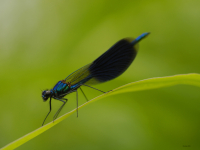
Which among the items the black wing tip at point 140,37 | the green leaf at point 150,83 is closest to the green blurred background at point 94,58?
the black wing tip at point 140,37

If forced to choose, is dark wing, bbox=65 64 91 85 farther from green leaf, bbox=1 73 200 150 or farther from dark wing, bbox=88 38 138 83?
green leaf, bbox=1 73 200 150

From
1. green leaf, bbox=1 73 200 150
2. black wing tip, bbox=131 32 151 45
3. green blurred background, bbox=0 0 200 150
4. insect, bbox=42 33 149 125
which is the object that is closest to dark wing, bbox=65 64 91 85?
insect, bbox=42 33 149 125

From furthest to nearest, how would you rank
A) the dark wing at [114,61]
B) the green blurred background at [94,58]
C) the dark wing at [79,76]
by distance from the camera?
the dark wing at [79,76] → the green blurred background at [94,58] → the dark wing at [114,61]

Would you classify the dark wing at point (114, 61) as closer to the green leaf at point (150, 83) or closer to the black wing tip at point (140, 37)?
the black wing tip at point (140, 37)

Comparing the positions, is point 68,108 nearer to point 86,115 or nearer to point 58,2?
point 86,115

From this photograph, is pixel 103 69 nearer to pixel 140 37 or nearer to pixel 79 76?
pixel 79 76

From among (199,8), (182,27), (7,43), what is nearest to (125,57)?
(182,27)

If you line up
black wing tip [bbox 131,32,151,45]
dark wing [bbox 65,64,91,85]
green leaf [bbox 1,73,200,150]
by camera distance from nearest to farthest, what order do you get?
1. green leaf [bbox 1,73,200,150]
2. black wing tip [bbox 131,32,151,45]
3. dark wing [bbox 65,64,91,85]
